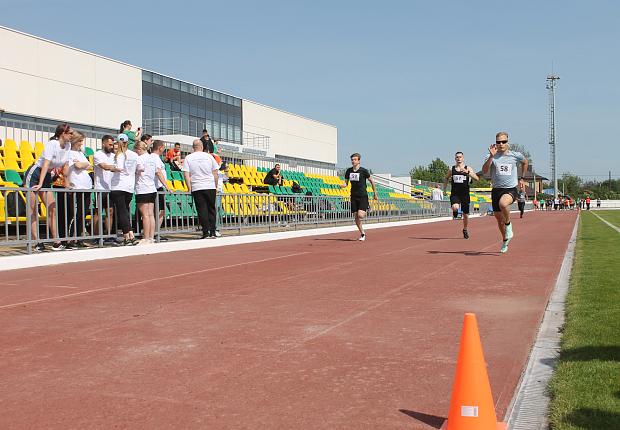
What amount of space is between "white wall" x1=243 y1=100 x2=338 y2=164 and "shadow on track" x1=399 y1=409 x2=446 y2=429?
184 ft

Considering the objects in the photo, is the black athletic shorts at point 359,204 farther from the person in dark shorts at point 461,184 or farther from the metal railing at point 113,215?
the metal railing at point 113,215

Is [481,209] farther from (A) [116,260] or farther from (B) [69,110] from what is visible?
(A) [116,260]

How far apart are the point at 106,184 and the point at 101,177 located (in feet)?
0.53

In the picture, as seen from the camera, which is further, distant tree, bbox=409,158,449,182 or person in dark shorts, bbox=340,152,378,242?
distant tree, bbox=409,158,449,182

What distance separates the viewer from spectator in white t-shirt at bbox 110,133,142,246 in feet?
39.2

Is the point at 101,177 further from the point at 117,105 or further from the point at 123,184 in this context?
the point at 117,105

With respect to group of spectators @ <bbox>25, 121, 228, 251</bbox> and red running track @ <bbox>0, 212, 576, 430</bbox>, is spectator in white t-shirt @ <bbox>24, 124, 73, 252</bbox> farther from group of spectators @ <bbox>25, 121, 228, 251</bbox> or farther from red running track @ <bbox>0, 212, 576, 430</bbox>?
red running track @ <bbox>0, 212, 576, 430</bbox>

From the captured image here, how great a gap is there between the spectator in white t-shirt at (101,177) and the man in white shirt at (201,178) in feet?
6.57

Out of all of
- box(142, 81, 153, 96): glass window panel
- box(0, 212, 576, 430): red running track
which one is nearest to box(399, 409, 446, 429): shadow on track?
box(0, 212, 576, 430): red running track

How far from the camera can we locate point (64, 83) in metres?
37.8

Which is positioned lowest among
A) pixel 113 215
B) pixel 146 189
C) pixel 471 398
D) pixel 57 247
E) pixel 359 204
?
pixel 471 398

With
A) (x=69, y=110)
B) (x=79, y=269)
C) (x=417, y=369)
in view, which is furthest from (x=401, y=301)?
(x=69, y=110)

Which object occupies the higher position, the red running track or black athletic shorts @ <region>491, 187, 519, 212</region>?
black athletic shorts @ <region>491, 187, 519, 212</region>

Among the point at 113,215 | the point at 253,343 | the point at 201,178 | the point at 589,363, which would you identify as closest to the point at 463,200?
A: the point at 201,178
